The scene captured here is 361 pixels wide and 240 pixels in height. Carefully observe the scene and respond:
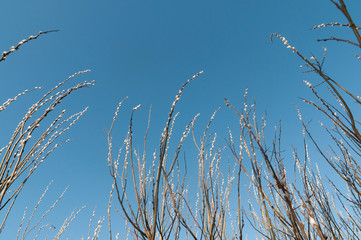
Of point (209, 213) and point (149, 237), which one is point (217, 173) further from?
point (149, 237)

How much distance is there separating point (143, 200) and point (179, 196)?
0.32 m

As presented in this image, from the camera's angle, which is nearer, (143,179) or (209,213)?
(143,179)

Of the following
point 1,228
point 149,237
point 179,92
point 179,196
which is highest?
Result: point 179,92

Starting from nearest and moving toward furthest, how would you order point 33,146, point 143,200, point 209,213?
point 33,146 → point 143,200 → point 209,213

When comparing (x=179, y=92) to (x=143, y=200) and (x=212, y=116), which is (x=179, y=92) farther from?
(x=143, y=200)

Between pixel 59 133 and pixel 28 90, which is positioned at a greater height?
pixel 28 90

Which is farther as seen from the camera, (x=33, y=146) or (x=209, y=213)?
(x=209, y=213)

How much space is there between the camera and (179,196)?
4.71 ft

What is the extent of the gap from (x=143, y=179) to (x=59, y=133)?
1.59 ft

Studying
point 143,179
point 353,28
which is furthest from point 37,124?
point 353,28

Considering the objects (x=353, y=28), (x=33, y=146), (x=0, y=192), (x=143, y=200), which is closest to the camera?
(x=353, y=28)

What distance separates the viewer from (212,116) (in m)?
1.45

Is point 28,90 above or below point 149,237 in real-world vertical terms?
above

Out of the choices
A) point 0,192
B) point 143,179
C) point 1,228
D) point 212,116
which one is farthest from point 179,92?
point 1,228
